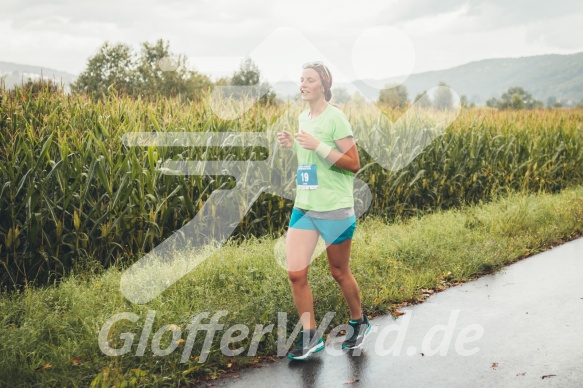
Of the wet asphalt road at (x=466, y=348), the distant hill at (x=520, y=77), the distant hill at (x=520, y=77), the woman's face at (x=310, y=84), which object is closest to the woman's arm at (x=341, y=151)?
the woman's face at (x=310, y=84)

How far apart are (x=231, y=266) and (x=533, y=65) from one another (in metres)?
185

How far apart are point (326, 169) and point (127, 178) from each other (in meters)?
3.20

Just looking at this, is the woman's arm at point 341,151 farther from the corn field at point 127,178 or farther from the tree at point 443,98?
the tree at point 443,98

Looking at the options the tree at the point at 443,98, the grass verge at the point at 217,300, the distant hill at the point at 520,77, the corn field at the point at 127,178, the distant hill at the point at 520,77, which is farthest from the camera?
the distant hill at the point at 520,77

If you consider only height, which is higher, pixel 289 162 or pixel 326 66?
pixel 326 66

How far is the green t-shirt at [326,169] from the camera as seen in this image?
4.33m

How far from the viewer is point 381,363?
4.45 m

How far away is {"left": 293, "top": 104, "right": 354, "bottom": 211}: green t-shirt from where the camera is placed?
4.33 meters

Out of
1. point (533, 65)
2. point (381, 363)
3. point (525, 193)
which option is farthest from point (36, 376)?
point (533, 65)

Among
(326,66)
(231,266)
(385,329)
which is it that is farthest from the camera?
(231,266)

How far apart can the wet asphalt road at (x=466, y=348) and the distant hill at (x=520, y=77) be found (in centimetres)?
12406

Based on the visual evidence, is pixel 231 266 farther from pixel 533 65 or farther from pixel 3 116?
pixel 533 65

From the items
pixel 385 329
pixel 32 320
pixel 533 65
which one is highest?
pixel 533 65

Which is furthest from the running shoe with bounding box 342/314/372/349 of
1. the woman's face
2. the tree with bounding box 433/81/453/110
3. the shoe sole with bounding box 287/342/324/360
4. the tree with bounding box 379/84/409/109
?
the tree with bounding box 433/81/453/110
